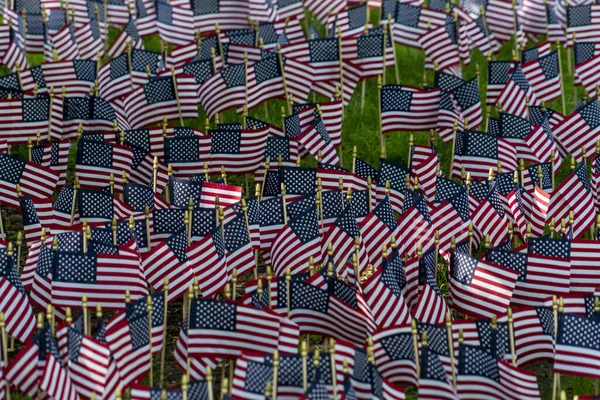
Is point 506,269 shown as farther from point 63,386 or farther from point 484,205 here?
point 63,386

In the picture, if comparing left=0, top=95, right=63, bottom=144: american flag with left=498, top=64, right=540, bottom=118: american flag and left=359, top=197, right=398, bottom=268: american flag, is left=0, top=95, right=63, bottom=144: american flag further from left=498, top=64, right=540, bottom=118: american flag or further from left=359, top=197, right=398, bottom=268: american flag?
left=498, top=64, right=540, bottom=118: american flag

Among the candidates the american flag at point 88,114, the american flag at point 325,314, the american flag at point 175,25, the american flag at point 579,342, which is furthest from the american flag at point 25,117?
the american flag at point 579,342

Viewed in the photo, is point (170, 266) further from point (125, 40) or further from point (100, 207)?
point (125, 40)

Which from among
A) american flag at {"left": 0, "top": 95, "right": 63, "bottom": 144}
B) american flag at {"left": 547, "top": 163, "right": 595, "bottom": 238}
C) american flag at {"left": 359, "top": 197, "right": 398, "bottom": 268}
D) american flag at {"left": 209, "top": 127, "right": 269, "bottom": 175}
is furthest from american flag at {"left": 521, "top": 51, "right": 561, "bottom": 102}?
american flag at {"left": 0, "top": 95, "right": 63, "bottom": 144}

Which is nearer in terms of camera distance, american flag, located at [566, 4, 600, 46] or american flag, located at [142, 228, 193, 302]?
american flag, located at [142, 228, 193, 302]

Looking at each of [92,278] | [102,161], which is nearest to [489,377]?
[92,278]
